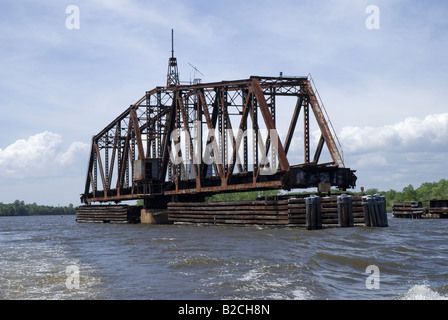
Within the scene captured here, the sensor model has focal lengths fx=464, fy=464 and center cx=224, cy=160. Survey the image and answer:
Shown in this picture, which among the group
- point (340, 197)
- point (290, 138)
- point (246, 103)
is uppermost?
point (246, 103)

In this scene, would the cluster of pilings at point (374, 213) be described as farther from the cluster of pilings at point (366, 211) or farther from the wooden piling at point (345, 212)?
the wooden piling at point (345, 212)

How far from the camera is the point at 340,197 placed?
26359mm

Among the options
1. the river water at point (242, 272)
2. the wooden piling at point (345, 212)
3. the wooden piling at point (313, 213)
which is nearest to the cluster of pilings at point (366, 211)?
the wooden piling at point (345, 212)

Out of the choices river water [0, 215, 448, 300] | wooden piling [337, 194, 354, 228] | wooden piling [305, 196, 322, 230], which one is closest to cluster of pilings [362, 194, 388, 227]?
wooden piling [337, 194, 354, 228]

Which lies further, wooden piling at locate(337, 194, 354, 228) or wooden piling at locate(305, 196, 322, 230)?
wooden piling at locate(305, 196, 322, 230)

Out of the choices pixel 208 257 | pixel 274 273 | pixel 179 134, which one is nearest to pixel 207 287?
pixel 274 273

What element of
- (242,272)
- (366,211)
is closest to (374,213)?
(366,211)

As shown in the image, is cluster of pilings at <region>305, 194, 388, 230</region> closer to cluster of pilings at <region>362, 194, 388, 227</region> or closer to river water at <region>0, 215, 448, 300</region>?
cluster of pilings at <region>362, 194, 388, 227</region>

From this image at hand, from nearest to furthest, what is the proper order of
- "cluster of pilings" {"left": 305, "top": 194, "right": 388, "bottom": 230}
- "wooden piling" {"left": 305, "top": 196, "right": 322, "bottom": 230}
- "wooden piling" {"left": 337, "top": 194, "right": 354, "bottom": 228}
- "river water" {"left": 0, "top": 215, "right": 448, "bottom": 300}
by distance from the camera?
1. "river water" {"left": 0, "top": 215, "right": 448, "bottom": 300}
2. "cluster of pilings" {"left": 305, "top": 194, "right": 388, "bottom": 230}
3. "wooden piling" {"left": 337, "top": 194, "right": 354, "bottom": 228}
4. "wooden piling" {"left": 305, "top": 196, "right": 322, "bottom": 230}

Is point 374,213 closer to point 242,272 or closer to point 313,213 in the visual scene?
point 313,213

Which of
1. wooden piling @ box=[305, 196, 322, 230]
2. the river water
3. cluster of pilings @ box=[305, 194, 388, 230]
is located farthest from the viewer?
wooden piling @ box=[305, 196, 322, 230]
